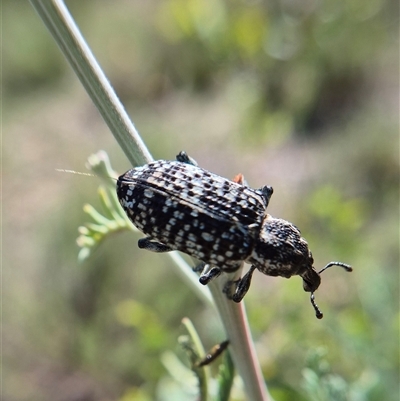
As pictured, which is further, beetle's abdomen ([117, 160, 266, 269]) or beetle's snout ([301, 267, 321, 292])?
beetle's snout ([301, 267, 321, 292])

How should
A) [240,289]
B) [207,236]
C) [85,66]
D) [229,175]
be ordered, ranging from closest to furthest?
1. [85,66]
2. [240,289]
3. [207,236]
4. [229,175]

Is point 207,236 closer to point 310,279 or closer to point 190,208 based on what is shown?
point 190,208

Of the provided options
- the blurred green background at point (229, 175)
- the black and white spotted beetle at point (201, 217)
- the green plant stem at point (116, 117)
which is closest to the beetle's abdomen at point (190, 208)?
the black and white spotted beetle at point (201, 217)

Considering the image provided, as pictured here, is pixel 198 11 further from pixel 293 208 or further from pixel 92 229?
pixel 92 229

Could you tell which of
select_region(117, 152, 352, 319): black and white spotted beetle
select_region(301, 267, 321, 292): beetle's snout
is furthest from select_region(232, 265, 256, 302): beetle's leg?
select_region(301, 267, 321, 292): beetle's snout

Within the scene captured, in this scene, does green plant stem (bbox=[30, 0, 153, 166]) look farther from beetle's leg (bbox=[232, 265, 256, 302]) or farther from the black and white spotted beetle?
beetle's leg (bbox=[232, 265, 256, 302])

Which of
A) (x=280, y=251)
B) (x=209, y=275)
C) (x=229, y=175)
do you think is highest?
(x=229, y=175)

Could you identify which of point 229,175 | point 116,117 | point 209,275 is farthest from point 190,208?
point 229,175
